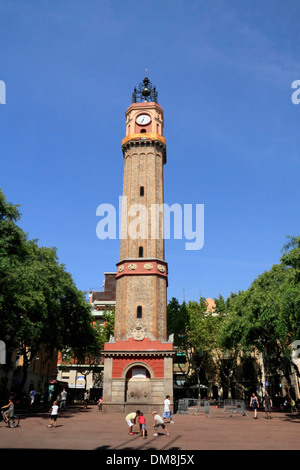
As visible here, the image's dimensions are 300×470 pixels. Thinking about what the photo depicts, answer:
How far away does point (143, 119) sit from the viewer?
1690 inches

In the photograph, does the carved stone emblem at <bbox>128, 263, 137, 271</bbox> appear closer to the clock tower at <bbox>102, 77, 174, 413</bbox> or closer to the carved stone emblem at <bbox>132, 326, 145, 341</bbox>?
the clock tower at <bbox>102, 77, 174, 413</bbox>

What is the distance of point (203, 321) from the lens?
48.9 m

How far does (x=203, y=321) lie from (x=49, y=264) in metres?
24.9

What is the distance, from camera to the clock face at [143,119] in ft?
140

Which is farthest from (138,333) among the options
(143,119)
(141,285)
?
(143,119)

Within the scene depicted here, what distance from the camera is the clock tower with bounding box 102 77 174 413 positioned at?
1188 inches

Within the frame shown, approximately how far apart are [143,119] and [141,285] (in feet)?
66.8

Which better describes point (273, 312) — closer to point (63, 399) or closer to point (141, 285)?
point (141, 285)

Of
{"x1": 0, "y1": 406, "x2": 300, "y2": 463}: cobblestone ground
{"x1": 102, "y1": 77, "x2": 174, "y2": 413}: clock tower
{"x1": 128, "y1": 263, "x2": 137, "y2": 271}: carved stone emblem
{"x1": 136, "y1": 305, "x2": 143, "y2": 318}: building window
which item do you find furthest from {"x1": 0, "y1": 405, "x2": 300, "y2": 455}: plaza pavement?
{"x1": 128, "y1": 263, "x2": 137, "y2": 271}: carved stone emblem

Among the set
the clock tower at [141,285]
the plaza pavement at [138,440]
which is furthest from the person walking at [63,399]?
the plaza pavement at [138,440]

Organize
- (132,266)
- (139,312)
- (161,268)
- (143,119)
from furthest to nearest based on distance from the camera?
1. (143,119)
2. (161,268)
3. (132,266)
4. (139,312)

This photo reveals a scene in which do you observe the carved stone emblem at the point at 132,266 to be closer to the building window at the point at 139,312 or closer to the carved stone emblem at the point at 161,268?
the carved stone emblem at the point at 161,268
